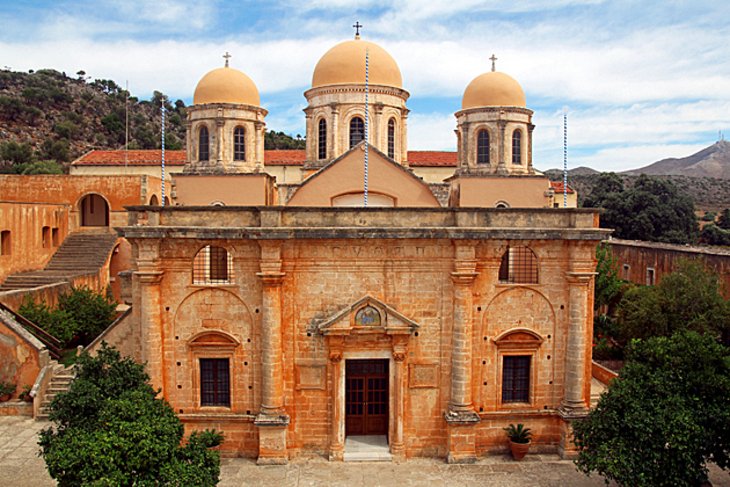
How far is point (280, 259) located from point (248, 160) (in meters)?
8.93

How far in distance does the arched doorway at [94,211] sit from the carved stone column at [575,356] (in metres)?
28.8

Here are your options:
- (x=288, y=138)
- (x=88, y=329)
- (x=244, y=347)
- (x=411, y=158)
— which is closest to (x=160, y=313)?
(x=244, y=347)

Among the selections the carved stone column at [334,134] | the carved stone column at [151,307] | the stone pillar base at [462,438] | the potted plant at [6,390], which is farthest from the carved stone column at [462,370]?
the potted plant at [6,390]

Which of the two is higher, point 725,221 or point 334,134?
point 334,134

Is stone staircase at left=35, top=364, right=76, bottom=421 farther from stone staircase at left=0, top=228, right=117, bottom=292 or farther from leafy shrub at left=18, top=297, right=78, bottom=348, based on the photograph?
stone staircase at left=0, top=228, right=117, bottom=292

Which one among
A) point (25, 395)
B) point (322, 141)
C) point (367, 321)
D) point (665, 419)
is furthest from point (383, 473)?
point (322, 141)

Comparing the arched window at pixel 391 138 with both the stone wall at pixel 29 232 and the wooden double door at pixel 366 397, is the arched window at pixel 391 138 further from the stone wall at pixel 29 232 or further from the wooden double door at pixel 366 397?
the stone wall at pixel 29 232

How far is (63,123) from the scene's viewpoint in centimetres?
5575

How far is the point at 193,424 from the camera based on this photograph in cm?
1366

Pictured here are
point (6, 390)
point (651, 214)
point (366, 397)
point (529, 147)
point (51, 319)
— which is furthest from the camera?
point (651, 214)

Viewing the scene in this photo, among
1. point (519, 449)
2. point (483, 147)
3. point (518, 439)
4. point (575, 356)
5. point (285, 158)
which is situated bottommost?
point (519, 449)

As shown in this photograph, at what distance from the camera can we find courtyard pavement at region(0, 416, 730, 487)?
1239 centimetres

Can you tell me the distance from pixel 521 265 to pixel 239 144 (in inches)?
451

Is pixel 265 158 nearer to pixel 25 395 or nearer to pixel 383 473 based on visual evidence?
pixel 25 395
